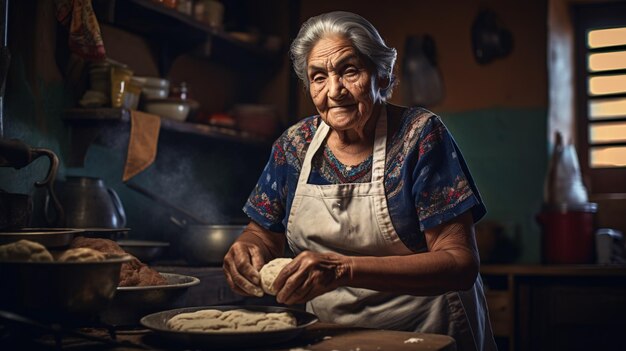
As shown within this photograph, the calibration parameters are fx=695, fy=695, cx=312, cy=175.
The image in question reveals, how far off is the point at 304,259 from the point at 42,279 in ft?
2.08

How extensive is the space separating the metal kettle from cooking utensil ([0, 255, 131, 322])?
1.60 metres

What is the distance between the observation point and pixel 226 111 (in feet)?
16.4

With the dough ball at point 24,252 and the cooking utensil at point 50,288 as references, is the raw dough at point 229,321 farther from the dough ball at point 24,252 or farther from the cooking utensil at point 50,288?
the dough ball at point 24,252

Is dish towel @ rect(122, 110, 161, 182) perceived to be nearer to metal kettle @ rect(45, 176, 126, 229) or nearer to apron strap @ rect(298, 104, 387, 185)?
metal kettle @ rect(45, 176, 126, 229)

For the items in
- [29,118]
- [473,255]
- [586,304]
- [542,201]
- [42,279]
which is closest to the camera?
[42,279]

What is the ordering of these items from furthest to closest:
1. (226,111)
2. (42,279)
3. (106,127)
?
(226,111), (106,127), (42,279)

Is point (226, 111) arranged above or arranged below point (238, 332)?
above

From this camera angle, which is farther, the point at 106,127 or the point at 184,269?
the point at 106,127

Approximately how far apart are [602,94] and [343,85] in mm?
3611

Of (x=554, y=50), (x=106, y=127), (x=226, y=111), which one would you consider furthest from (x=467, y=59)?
(x=106, y=127)

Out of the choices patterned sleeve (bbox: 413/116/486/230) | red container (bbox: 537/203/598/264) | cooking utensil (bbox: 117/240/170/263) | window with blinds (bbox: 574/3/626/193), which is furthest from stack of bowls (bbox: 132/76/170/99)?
window with blinds (bbox: 574/3/626/193)

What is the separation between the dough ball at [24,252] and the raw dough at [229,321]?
13.8 inches

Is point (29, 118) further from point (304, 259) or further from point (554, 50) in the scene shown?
point (554, 50)

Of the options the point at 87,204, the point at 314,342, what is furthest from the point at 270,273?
the point at 87,204
